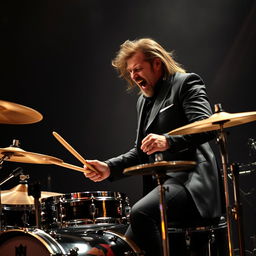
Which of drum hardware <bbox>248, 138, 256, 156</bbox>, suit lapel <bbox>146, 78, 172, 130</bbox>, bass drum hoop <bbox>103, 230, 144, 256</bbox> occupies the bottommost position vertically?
bass drum hoop <bbox>103, 230, 144, 256</bbox>

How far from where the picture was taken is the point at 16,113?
7.54 feet

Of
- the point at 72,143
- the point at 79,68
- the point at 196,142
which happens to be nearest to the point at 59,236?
the point at 196,142

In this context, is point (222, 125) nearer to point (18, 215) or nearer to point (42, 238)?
point (42, 238)

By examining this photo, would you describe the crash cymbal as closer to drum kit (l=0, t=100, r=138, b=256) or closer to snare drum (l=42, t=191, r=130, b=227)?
drum kit (l=0, t=100, r=138, b=256)

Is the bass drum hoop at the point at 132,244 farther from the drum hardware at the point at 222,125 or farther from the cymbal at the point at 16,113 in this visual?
the cymbal at the point at 16,113

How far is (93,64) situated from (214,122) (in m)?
2.63

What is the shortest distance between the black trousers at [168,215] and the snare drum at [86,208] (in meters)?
0.42

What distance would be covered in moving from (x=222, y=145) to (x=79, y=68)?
261 centimetres

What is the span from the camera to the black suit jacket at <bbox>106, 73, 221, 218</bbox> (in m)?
2.15

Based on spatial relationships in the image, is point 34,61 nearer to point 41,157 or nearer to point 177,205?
point 41,157

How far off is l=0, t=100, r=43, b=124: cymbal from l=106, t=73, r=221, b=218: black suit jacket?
0.62 meters

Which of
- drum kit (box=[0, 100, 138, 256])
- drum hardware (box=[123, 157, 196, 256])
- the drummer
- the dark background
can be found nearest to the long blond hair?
the drummer

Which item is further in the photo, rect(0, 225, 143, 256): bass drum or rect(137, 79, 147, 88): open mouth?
rect(137, 79, 147, 88): open mouth

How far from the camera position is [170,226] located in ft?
7.17
